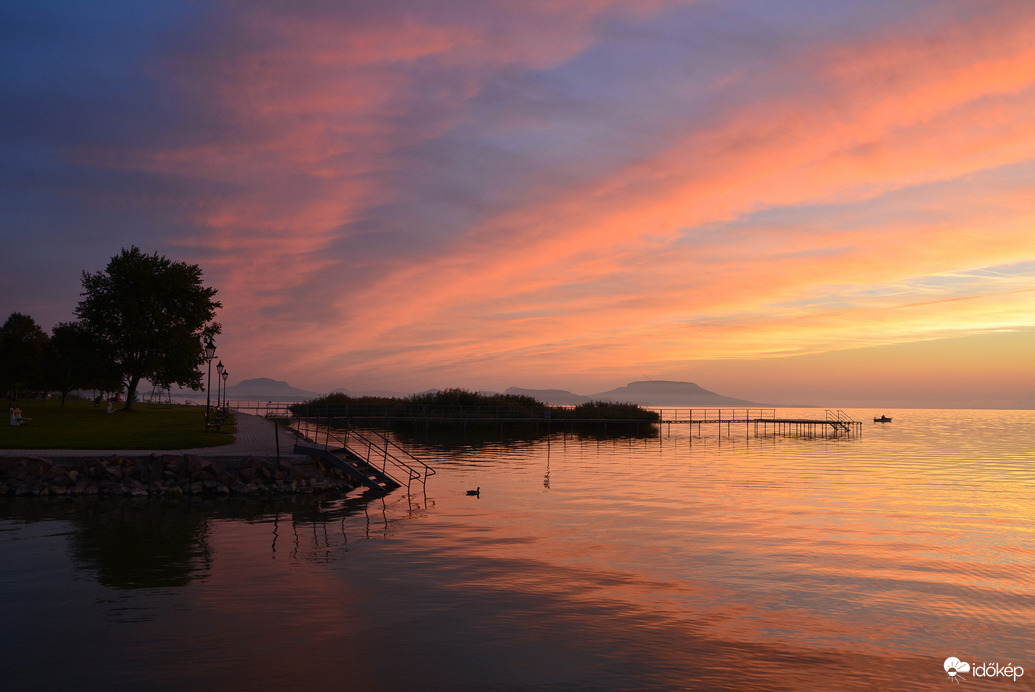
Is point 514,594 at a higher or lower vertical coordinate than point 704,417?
lower

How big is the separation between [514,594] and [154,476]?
767 inches

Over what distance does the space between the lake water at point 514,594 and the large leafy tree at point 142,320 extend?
42.4m

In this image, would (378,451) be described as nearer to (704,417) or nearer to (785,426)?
(785,426)

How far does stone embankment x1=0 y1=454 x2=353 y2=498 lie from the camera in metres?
25.8

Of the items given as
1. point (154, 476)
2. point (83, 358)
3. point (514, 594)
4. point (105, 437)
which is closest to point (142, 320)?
point (83, 358)

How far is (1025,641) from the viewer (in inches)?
483

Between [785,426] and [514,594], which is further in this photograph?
[785,426]

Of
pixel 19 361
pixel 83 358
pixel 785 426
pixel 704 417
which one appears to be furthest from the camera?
pixel 704 417

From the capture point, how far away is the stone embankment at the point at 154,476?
25.8 meters

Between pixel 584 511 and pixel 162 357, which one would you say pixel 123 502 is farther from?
pixel 162 357

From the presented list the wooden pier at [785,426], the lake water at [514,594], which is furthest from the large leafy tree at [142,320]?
the wooden pier at [785,426]

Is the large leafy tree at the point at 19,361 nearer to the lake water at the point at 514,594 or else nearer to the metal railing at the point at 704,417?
the lake water at the point at 514,594

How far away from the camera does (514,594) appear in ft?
46.7

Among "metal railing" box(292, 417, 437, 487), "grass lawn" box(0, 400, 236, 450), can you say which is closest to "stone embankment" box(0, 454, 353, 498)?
"grass lawn" box(0, 400, 236, 450)
